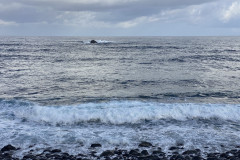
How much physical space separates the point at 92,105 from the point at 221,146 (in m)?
10.1

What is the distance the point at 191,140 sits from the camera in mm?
11641

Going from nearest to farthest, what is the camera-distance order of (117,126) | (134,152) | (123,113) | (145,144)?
(134,152), (145,144), (117,126), (123,113)

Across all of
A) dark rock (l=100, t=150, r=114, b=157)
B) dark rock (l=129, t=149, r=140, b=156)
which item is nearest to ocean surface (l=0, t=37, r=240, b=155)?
dark rock (l=100, t=150, r=114, b=157)

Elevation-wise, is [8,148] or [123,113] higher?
[123,113]

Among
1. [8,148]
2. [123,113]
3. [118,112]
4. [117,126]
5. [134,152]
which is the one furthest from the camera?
[118,112]

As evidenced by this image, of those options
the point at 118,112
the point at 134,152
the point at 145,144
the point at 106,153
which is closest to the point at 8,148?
the point at 106,153

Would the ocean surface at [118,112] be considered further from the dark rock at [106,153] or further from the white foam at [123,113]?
the dark rock at [106,153]

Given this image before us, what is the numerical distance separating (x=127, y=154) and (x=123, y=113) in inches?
227

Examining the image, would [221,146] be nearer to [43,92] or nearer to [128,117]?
[128,117]

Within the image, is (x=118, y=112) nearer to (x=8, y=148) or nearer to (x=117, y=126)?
(x=117, y=126)

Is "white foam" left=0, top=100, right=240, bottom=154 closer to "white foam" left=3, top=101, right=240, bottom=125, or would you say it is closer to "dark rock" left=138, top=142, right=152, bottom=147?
"white foam" left=3, top=101, right=240, bottom=125

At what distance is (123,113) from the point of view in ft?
51.1

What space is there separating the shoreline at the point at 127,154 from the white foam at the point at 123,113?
4.23 m

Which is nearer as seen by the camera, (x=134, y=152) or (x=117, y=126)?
(x=134, y=152)
